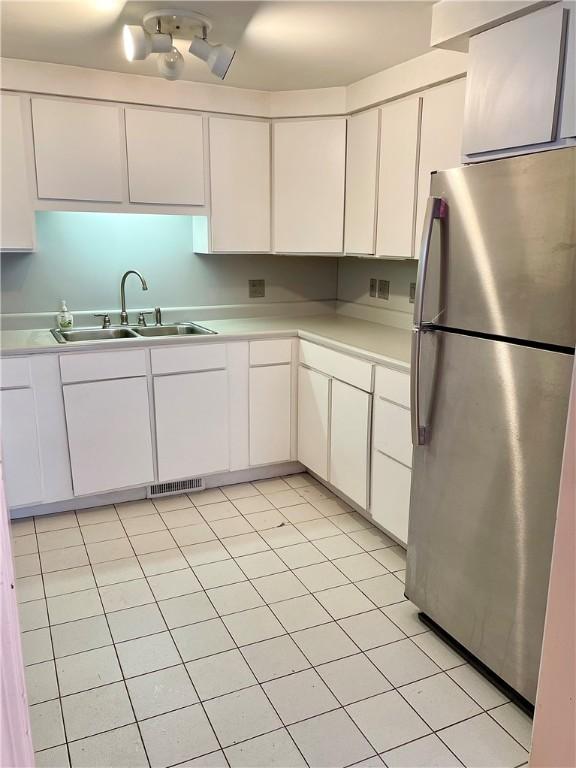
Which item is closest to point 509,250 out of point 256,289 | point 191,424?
point 191,424

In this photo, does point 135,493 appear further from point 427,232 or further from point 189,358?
point 427,232

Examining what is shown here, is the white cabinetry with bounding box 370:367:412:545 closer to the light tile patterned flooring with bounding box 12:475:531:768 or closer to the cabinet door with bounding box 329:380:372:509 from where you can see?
the cabinet door with bounding box 329:380:372:509

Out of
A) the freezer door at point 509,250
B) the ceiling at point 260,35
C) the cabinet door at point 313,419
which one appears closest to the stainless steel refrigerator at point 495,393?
the freezer door at point 509,250

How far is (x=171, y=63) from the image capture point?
2424 millimetres

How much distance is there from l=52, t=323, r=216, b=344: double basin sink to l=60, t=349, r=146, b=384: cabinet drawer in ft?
0.60

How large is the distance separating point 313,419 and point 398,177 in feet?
4.39

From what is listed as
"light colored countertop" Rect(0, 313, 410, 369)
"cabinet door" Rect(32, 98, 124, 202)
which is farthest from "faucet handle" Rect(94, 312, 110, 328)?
"cabinet door" Rect(32, 98, 124, 202)

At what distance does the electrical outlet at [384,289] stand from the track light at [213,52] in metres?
1.58

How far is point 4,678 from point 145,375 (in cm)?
226

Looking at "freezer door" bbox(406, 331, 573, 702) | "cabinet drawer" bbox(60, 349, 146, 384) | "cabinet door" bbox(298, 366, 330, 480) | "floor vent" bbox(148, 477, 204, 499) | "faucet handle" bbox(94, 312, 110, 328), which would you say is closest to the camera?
"freezer door" bbox(406, 331, 573, 702)

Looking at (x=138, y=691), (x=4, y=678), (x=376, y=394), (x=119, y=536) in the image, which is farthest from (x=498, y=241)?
(x=119, y=536)

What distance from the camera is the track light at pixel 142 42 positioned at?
87.8 inches

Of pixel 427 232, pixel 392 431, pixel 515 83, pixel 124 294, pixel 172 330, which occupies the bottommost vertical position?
pixel 392 431

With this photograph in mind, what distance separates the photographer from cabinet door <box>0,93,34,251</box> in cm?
275
